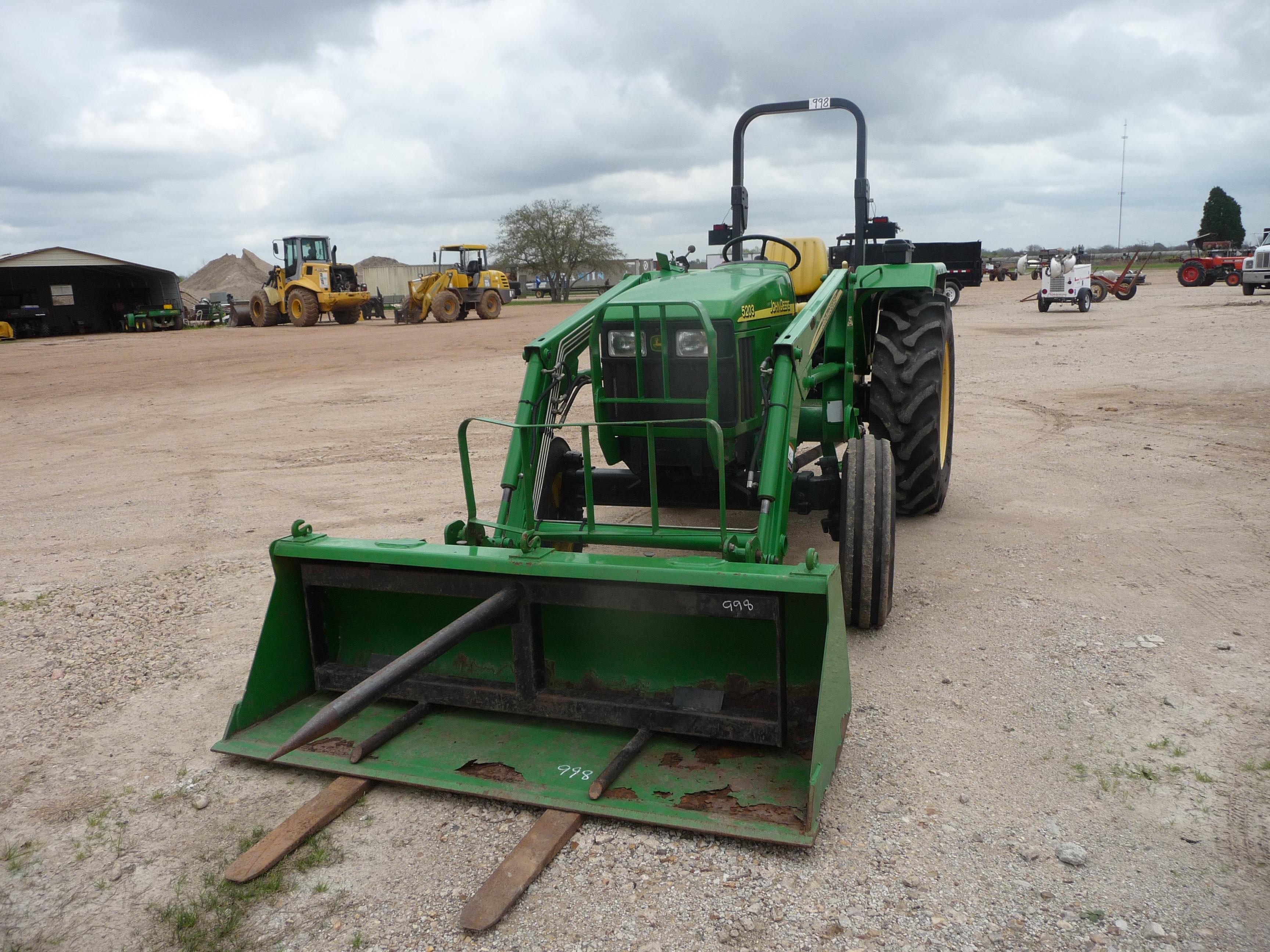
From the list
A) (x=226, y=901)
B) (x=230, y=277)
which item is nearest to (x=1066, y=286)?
(x=226, y=901)

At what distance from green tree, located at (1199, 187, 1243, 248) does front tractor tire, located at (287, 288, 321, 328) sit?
52252 millimetres

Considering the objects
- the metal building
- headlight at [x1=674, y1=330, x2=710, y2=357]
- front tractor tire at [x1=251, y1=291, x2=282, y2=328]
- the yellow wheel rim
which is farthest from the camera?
the metal building

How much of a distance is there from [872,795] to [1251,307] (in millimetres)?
22678

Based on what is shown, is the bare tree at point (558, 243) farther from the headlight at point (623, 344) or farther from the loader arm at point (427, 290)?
the headlight at point (623, 344)

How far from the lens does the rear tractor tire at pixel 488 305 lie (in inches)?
1232

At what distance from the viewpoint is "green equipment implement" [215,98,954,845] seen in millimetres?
3111

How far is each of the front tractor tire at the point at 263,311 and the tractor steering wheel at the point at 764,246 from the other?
2742 centimetres

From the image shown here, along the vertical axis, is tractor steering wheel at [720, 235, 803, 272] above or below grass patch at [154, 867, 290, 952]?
above

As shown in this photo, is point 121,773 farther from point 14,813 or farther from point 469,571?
point 469,571

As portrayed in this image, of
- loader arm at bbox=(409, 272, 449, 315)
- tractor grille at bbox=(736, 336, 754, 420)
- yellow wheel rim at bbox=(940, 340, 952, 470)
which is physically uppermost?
loader arm at bbox=(409, 272, 449, 315)

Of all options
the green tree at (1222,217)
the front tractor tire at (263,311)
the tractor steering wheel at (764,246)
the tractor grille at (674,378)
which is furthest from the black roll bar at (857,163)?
the green tree at (1222,217)

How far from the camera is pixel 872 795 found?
123 inches

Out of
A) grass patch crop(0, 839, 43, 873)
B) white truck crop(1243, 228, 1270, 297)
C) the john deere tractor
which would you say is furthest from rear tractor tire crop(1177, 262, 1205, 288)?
grass patch crop(0, 839, 43, 873)

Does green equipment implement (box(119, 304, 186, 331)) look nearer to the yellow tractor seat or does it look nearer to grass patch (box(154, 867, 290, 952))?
the yellow tractor seat
